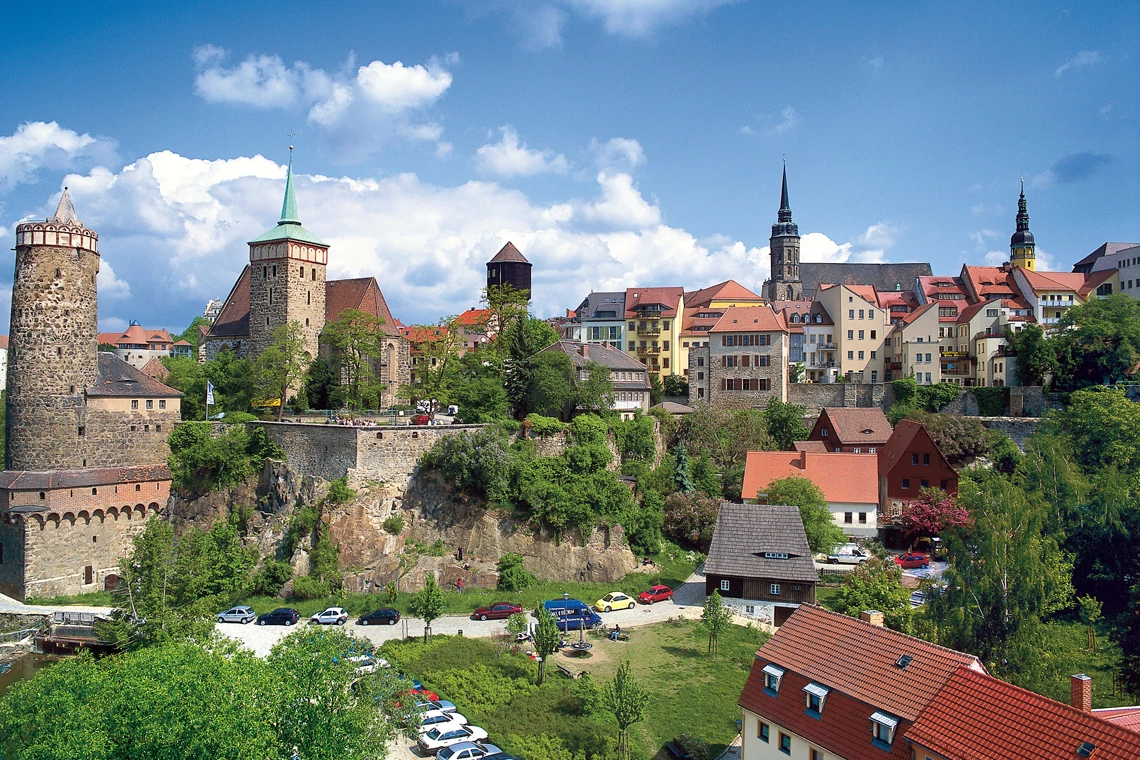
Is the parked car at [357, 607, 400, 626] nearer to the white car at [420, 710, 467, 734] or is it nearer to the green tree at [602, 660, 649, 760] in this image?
the white car at [420, 710, 467, 734]

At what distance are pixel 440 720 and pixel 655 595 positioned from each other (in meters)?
14.8

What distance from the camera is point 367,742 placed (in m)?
20.6

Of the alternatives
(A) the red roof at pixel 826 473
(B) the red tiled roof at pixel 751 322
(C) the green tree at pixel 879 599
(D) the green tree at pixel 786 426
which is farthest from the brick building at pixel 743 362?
(C) the green tree at pixel 879 599

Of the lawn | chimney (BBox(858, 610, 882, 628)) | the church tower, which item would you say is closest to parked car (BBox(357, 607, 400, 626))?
the lawn

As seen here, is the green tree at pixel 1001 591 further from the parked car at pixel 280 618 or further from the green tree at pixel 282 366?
the green tree at pixel 282 366

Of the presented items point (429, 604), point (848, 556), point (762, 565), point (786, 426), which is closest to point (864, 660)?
point (762, 565)

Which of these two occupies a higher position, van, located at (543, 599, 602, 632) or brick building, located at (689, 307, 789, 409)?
brick building, located at (689, 307, 789, 409)

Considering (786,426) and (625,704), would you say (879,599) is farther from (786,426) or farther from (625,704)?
(786,426)

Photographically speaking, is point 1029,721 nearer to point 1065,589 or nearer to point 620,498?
point 1065,589

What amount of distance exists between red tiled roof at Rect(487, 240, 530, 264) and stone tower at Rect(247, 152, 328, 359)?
2309cm

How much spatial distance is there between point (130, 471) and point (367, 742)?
3089 cm

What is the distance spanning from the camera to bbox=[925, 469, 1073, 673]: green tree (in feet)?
84.1

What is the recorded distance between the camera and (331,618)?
3453cm

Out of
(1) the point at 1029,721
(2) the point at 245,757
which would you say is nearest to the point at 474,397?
(2) the point at 245,757
